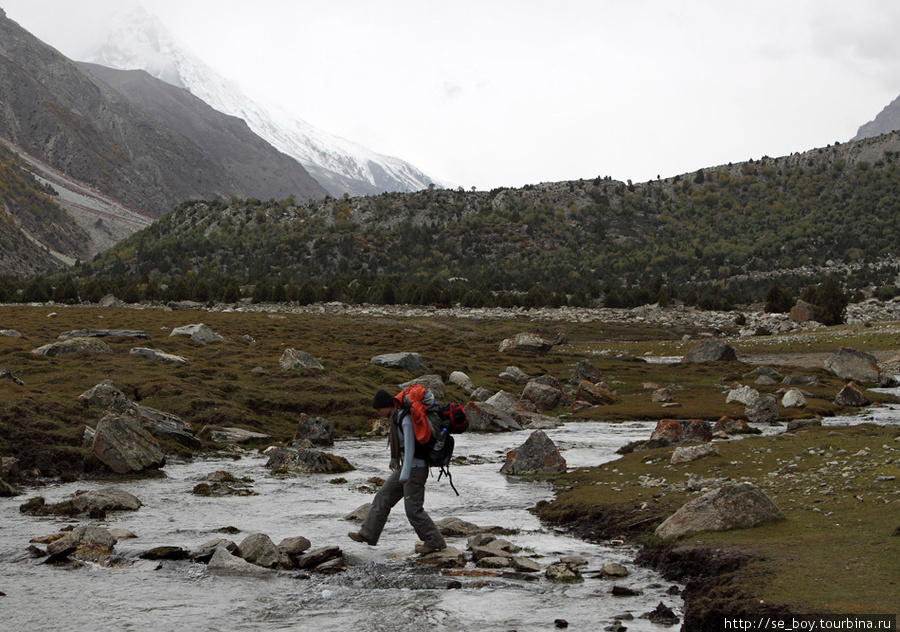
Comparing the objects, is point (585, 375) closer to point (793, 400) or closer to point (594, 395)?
point (594, 395)

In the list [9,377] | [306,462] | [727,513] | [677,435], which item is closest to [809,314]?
[677,435]

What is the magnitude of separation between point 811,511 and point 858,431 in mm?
12072

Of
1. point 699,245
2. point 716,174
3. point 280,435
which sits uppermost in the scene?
point 716,174

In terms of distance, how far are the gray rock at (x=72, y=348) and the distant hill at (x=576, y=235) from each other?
221 ft

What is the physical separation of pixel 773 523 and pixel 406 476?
620cm

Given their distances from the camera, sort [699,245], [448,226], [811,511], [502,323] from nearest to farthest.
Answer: [811,511], [502,323], [699,245], [448,226]

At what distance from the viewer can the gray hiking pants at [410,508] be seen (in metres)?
13.2

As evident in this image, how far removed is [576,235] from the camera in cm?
14638

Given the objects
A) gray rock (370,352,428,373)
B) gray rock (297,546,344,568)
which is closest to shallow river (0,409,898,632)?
gray rock (297,546,344,568)

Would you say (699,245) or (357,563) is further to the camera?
(699,245)

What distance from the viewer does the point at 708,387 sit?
41625 mm

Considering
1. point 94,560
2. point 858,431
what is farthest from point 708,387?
point 94,560

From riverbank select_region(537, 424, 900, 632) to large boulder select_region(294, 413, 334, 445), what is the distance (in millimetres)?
9702

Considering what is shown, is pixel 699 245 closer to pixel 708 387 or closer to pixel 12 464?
pixel 708 387
